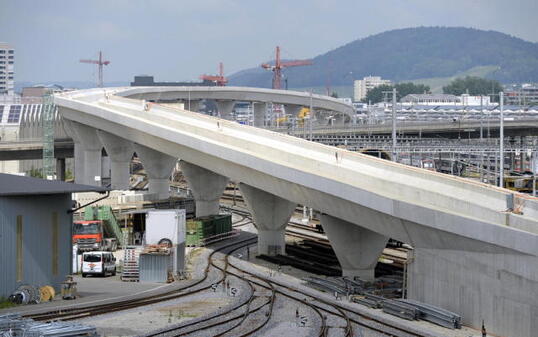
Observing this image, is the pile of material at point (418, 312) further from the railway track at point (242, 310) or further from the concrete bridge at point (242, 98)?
the concrete bridge at point (242, 98)

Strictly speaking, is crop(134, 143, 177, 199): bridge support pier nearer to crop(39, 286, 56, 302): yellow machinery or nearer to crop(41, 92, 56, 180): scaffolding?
crop(41, 92, 56, 180): scaffolding

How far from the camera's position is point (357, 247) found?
41438 millimetres

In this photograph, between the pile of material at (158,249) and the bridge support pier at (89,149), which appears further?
the bridge support pier at (89,149)

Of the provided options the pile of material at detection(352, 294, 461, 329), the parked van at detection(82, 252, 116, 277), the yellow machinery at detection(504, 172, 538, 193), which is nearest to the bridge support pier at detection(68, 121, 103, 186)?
the yellow machinery at detection(504, 172, 538, 193)

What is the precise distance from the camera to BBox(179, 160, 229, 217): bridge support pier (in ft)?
215

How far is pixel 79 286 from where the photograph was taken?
39.3 m

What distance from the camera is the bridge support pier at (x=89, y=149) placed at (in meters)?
88.4

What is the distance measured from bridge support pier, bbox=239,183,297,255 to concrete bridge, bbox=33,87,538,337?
0.05 meters

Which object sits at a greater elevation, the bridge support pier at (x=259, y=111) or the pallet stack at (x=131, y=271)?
the bridge support pier at (x=259, y=111)

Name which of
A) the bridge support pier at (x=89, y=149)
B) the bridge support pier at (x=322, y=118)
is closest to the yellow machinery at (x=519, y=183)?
the bridge support pier at (x=89, y=149)

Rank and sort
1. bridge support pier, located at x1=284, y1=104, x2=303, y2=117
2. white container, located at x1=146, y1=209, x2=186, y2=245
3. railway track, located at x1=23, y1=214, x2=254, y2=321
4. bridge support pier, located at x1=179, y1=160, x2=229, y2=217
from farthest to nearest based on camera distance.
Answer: bridge support pier, located at x1=284, y1=104, x2=303, y2=117 < bridge support pier, located at x1=179, y1=160, x2=229, y2=217 < white container, located at x1=146, y1=209, x2=186, y2=245 < railway track, located at x1=23, y1=214, x2=254, y2=321

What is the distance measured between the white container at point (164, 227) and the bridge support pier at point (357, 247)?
7124 millimetres

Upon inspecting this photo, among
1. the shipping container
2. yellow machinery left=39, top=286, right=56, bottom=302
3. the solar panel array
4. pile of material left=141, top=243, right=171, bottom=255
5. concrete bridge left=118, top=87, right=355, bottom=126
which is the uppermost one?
concrete bridge left=118, top=87, right=355, bottom=126

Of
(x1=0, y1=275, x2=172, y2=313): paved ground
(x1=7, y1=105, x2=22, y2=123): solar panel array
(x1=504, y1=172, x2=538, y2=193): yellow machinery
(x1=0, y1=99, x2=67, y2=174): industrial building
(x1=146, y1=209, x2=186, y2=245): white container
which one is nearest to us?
(x1=0, y1=275, x2=172, y2=313): paved ground
